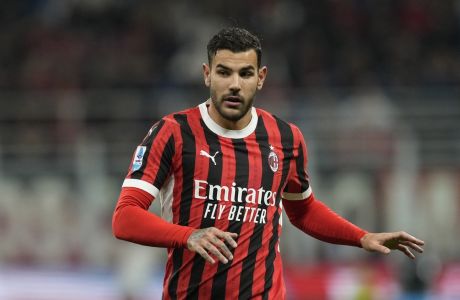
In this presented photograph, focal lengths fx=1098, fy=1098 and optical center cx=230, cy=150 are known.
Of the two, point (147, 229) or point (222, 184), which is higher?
point (222, 184)

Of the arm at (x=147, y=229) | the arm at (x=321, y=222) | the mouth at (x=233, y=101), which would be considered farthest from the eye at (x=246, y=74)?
the arm at (x=321, y=222)

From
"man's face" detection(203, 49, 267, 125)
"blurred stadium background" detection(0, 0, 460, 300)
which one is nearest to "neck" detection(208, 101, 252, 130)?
"man's face" detection(203, 49, 267, 125)

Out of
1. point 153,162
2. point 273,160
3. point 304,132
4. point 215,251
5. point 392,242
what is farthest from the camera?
point 304,132

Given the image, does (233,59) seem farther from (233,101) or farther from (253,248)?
(253,248)

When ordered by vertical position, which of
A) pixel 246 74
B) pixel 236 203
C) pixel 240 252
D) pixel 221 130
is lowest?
pixel 240 252

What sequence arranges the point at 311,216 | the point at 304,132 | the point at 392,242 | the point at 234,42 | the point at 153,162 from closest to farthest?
the point at 153,162, the point at 234,42, the point at 392,242, the point at 311,216, the point at 304,132

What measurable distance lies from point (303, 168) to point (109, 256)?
8.19 metres

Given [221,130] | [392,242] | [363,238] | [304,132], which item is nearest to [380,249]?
[392,242]

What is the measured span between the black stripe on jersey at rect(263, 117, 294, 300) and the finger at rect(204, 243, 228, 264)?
0.88 m

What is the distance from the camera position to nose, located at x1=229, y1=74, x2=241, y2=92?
16.5 ft

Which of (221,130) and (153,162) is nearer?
(153,162)

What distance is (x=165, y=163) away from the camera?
5035mm

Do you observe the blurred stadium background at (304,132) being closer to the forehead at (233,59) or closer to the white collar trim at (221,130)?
the white collar trim at (221,130)

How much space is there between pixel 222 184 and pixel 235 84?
479 mm
